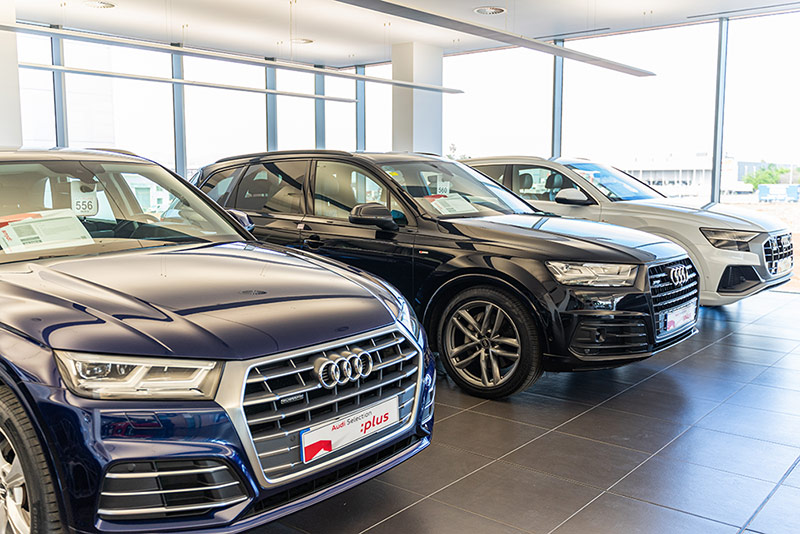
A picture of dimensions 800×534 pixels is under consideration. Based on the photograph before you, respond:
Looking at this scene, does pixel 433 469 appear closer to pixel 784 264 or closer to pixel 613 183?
pixel 784 264

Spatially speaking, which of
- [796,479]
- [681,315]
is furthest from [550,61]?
[796,479]

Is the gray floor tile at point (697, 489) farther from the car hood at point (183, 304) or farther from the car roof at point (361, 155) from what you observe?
the car roof at point (361, 155)

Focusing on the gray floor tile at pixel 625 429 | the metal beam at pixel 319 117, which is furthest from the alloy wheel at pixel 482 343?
the metal beam at pixel 319 117

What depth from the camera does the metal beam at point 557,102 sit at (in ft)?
37.0

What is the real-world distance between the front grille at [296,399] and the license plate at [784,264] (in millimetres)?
4757

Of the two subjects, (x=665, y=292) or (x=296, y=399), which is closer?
(x=296, y=399)

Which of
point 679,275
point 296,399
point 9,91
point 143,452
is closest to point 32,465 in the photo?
point 143,452

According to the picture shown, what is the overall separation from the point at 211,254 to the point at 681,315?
8.54ft

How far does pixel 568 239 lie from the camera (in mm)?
3680

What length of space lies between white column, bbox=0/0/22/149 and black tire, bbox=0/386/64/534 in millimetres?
7519

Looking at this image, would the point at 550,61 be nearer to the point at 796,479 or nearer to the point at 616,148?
the point at 616,148

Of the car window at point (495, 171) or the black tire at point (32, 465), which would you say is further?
the car window at point (495, 171)

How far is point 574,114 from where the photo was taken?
11289 millimetres

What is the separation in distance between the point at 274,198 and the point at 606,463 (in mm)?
2759
